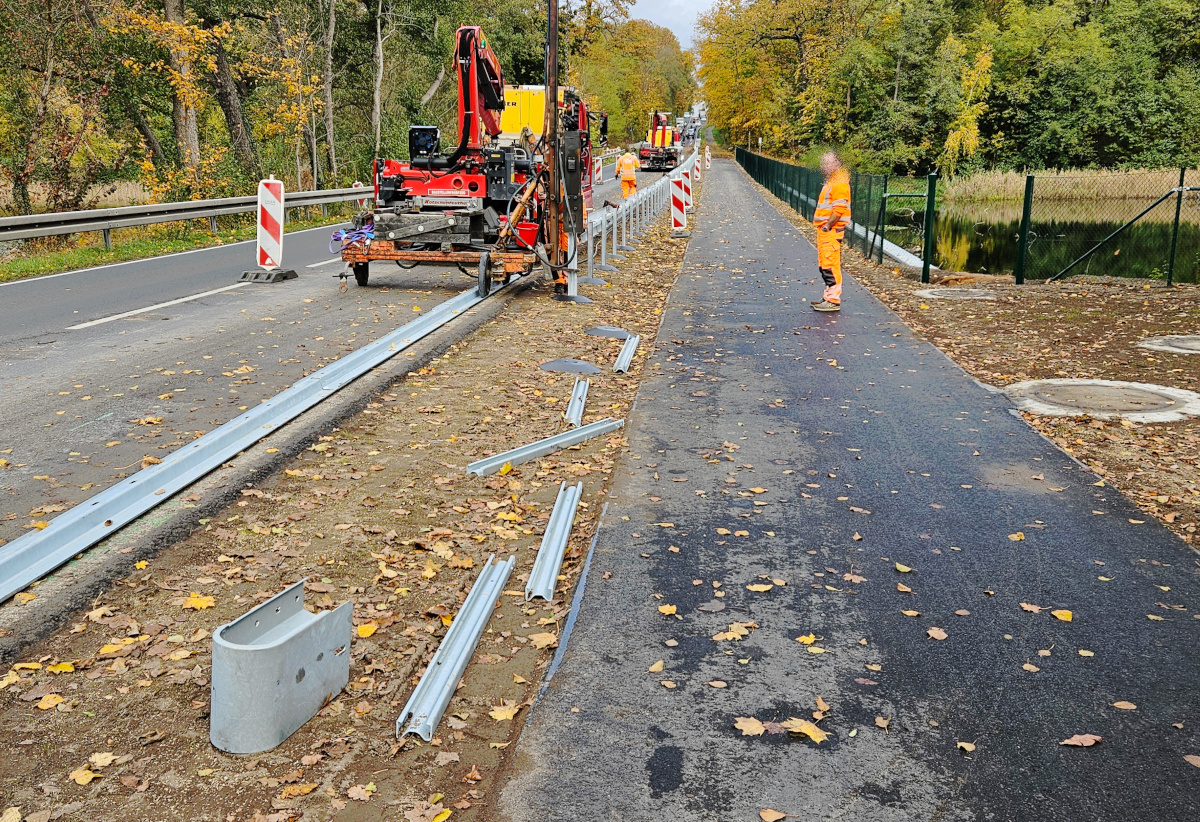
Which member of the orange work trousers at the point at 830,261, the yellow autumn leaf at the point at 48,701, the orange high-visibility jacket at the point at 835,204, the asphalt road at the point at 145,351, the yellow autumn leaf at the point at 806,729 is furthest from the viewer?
the orange work trousers at the point at 830,261

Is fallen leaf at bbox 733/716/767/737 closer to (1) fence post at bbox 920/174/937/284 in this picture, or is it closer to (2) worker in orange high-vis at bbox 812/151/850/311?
(2) worker in orange high-vis at bbox 812/151/850/311

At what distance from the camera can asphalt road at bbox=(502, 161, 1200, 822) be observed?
11.0 ft

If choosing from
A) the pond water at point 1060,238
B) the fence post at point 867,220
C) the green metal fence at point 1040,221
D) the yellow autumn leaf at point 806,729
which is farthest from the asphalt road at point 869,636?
the fence post at point 867,220

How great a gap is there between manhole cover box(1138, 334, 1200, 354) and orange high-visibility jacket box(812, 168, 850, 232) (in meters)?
3.95

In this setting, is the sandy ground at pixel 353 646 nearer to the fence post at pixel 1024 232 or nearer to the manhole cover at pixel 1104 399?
the manhole cover at pixel 1104 399

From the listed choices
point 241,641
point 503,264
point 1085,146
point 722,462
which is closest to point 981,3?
point 1085,146

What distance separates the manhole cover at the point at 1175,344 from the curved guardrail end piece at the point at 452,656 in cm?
891

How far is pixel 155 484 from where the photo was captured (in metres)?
5.75

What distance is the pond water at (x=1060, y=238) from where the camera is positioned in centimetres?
2259

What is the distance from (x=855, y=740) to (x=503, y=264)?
1055 cm

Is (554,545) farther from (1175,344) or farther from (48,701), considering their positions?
(1175,344)

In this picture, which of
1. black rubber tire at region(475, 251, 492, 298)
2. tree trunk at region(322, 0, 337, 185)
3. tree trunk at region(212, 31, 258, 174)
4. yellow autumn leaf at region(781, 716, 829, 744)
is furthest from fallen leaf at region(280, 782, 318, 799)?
tree trunk at region(322, 0, 337, 185)

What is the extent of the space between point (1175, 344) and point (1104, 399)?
3.26 meters

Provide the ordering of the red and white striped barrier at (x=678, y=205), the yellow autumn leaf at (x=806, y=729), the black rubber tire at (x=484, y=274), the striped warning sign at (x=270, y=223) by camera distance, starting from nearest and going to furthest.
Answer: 1. the yellow autumn leaf at (x=806, y=729)
2. the black rubber tire at (x=484, y=274)
3. the striped warning sign at (x=270, y=223)
4. the red and white striped barrier at (x=678, y=205)
